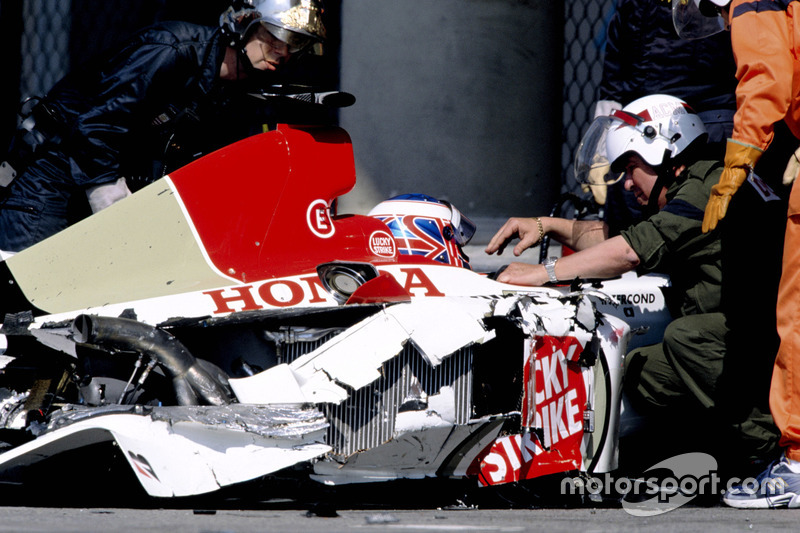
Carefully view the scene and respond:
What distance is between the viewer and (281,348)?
3020 millimetres

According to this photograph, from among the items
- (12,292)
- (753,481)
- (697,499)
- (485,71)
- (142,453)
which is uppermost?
(485,71)

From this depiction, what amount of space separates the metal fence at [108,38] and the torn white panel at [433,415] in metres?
4.63

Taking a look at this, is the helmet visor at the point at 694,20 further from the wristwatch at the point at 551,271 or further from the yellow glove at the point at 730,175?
the wristwatch at the point at 551,271

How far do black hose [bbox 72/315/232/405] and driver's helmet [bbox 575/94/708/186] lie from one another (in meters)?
2.03

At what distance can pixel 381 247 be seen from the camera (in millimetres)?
3578

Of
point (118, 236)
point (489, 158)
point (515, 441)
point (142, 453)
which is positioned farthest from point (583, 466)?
point (489, 158)

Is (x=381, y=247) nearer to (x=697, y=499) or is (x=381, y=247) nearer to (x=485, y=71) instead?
(x=697, y=499)

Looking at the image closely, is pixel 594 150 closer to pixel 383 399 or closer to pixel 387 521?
pixel 383 399

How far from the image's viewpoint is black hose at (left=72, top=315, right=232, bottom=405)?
9.03 feet

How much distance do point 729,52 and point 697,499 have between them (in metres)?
2.13

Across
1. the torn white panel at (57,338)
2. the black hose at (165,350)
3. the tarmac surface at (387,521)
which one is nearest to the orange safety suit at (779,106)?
the tarmac surface at (387,521)

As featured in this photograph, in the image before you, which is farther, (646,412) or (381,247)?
(646,412)

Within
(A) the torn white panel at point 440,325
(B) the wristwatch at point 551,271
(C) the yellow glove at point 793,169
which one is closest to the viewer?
(A) the torn white panel at point 440,325

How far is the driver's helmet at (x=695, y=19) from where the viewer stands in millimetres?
3703
